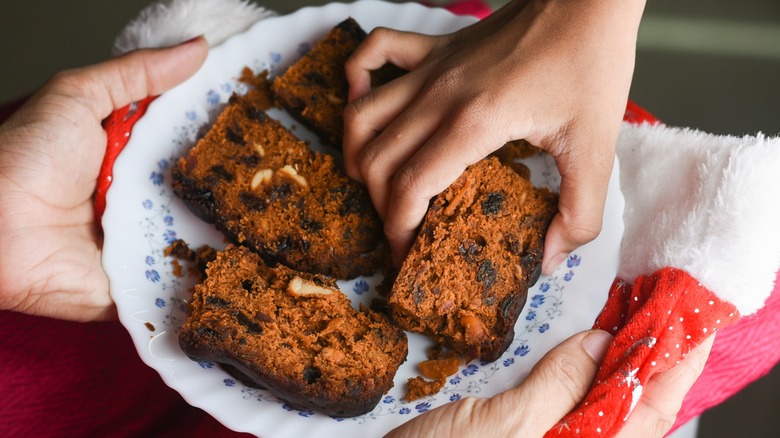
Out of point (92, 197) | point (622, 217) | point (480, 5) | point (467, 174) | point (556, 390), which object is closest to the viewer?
point (556, 390)

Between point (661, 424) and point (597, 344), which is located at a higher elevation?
point (597, 344)

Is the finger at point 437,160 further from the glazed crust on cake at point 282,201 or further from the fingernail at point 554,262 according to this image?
the fingernail at point 554,262

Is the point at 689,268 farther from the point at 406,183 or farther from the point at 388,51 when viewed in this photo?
the point at 388,51

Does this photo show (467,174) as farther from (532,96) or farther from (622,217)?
(622,217)

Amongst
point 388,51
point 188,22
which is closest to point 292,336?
point 388,51

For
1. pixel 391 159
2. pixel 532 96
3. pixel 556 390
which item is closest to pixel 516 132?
pixel 532 96

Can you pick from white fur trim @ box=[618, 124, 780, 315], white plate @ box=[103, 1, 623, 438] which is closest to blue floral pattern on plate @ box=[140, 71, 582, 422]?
→ white plate @ box=[103, 1, 623, 438]
